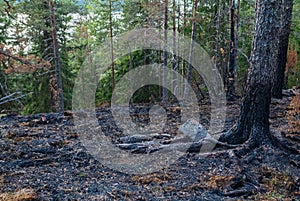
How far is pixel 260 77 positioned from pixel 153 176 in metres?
1.98

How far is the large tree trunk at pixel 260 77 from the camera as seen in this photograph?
12.8ft

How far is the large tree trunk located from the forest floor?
0.30m

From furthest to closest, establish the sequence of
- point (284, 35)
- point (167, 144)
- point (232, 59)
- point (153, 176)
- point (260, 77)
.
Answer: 1. point (232, 59)
2. point (284, 35)
3. point (167, 144)
4. point (260, 77)
5. point (153, 176)

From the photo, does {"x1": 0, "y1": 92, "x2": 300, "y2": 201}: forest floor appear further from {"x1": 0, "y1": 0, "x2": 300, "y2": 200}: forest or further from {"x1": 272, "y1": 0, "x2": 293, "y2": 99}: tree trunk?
{"x1": 272, "y1": 0, "x2": 293, "y2": 99}: tree trunk

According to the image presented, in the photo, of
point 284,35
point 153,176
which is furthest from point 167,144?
point 284,35

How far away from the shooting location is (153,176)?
3.64 metres

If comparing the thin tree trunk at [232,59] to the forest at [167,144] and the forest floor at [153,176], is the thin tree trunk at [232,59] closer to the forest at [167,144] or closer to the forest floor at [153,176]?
the forest at [167,144]

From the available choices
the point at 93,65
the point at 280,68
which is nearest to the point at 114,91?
the point at 93,65

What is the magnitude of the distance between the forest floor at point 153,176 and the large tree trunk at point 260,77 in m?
0.30

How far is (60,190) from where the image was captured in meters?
3.21

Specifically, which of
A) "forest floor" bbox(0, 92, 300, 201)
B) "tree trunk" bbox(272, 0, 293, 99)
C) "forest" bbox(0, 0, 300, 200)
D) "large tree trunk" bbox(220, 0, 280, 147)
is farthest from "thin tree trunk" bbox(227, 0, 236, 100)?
"large tree trunk" bbox(220, 0, 280, 147)

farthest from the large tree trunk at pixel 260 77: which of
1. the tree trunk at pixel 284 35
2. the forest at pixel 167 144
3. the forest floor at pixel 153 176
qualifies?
the tree trunk at pixel 284 35

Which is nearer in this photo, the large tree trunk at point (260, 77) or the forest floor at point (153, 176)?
the forest floor at point (153, 176)

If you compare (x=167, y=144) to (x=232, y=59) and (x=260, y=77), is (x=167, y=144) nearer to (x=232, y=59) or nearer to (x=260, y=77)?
(x=260, y=77)
